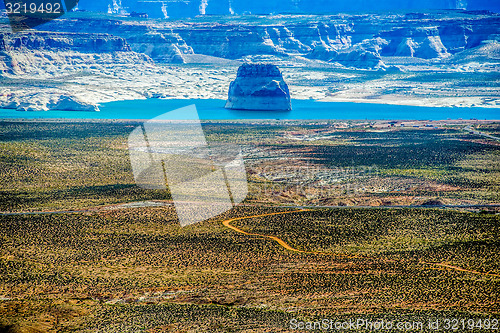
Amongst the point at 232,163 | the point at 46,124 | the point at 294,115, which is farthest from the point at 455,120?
the point at 46,124

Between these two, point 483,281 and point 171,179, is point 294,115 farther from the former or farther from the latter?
point 483,281

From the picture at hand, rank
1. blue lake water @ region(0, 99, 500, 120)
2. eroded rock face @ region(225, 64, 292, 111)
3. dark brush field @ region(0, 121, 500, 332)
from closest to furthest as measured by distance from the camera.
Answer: dark brush field @ region(0, 121, 500, 332) < blue lake water @ region(0, 99, 500, 120) < eroded rock face @ region(225, 64, 292, 111)

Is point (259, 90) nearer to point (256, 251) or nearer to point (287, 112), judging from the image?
point (287, 112)

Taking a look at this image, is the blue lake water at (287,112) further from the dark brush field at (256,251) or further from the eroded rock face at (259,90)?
the dark brush field at (256,251)

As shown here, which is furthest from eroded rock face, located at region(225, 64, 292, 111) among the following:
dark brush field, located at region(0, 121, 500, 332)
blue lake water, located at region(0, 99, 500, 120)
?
dark brush field, located at region(0, 121, 500, 332)

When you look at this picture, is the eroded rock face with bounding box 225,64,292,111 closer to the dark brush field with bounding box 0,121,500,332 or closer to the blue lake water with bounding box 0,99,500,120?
the blue lake water with bounding box 0,99,500,120
